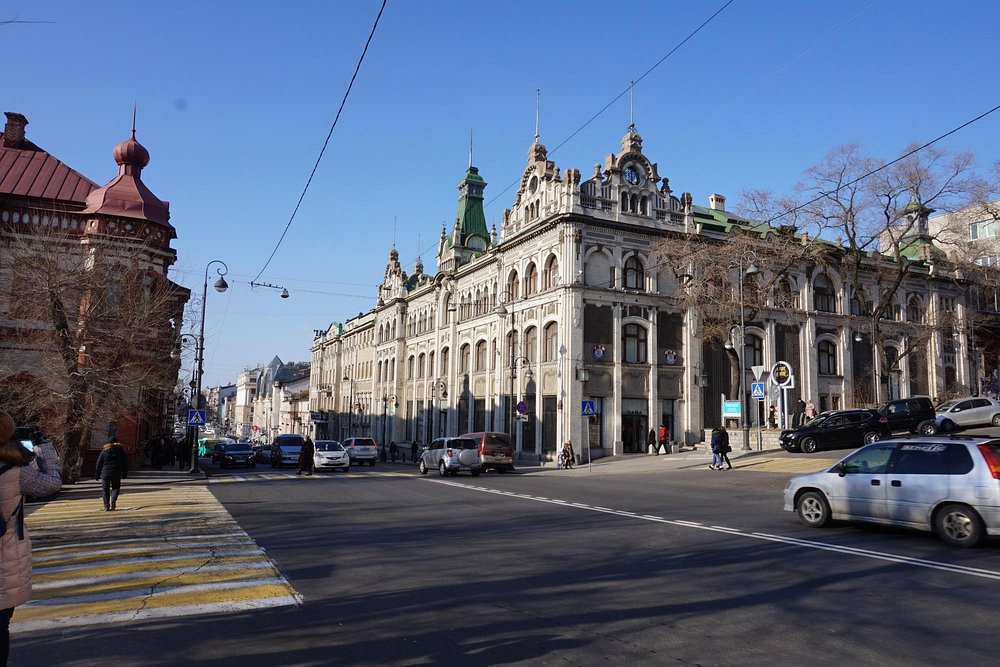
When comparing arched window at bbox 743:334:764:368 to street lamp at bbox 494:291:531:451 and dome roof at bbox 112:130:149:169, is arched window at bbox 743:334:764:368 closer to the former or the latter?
street lamp at bbox 494:291:531:451

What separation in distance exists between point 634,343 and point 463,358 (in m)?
16.8

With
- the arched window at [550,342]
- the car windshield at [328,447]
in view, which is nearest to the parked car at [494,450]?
the car windshield at [328,447]

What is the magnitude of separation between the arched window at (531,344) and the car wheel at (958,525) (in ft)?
111

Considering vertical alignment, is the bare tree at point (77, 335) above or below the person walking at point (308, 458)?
above

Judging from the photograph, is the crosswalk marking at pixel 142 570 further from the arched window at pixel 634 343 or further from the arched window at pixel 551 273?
the arched window at pixel 634 343

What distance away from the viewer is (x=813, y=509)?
1275cm

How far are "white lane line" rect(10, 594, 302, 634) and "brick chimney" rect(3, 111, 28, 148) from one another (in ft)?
129

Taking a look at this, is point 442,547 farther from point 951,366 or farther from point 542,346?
point 951,366

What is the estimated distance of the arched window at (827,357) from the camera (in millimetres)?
49266

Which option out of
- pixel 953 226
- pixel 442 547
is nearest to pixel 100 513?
pixel 442 547

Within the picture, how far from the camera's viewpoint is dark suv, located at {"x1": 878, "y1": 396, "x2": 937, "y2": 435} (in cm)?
3077

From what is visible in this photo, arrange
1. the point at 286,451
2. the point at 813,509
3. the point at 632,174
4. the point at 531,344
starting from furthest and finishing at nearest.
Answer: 1. the point at 531,344
2. the point at 632,174
3. the point at 286,451
4. the point at 813,509

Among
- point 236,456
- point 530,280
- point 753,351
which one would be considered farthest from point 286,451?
point 753,351

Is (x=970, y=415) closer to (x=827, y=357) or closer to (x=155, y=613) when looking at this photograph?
(x=827, y=357)
